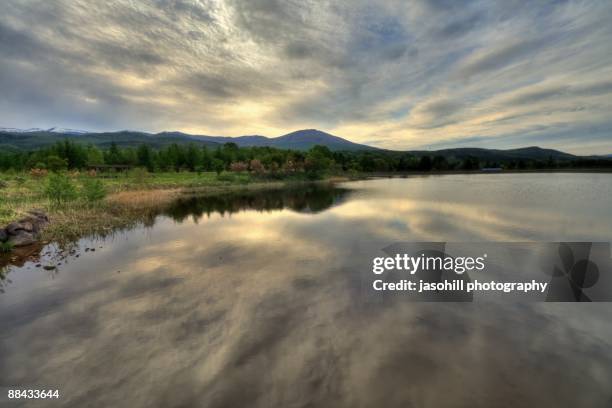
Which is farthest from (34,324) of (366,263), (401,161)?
(401,161)

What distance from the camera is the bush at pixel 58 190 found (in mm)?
27141

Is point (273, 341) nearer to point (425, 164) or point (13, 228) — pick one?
point (13, 228)

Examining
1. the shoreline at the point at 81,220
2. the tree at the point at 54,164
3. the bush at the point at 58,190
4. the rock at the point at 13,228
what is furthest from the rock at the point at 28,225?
the tree at the point at 54,164

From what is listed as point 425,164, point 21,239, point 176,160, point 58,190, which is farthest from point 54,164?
point 425,164

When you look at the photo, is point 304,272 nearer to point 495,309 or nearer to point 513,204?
point 495,309

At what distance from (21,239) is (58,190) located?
13.8 metres

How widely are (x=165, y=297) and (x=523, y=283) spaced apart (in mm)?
15283

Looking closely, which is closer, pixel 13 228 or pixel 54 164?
pixel 13 228

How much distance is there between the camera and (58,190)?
27453 mm

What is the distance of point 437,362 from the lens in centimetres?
671

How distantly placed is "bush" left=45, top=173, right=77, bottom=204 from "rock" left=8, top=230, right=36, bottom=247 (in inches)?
511
